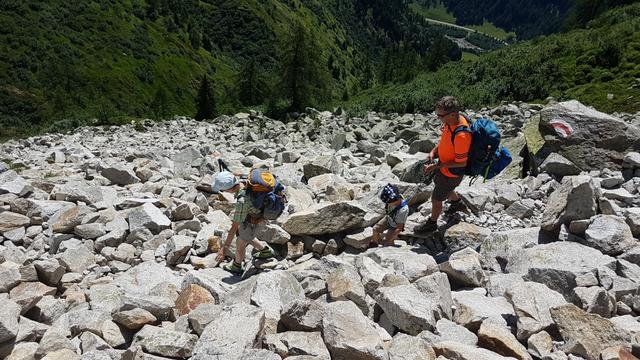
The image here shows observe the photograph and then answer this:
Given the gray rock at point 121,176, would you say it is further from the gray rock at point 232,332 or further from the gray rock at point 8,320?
the gray rock at point 232,332

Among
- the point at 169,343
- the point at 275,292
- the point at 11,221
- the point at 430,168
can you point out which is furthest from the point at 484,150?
the point at 11,221

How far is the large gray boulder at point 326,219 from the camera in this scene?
8.10 meters

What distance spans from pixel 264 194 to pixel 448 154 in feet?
11.1

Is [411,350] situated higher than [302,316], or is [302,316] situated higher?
[411,350]

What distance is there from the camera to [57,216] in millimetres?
9539

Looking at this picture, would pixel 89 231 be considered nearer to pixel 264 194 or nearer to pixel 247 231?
pixel 247 231

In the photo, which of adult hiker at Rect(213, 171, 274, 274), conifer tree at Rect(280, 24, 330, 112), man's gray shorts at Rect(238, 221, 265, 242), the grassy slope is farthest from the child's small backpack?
the grassy slope

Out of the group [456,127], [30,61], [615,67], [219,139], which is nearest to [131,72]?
[30,61]

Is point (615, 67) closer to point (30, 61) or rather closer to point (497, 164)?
point (497, 164)

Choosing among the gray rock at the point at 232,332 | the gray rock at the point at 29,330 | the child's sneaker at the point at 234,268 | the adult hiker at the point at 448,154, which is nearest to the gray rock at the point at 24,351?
the gray rock at the point at 29,330

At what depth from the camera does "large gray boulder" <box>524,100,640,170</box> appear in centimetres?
902

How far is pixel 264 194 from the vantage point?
729 cm

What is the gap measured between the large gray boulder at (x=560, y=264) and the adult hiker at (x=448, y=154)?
176 cm

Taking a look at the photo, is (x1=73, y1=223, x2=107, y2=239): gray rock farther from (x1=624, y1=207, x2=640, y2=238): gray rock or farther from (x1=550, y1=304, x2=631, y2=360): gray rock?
(x1=624, y1=207, x2=640, y2=238): gray rock
